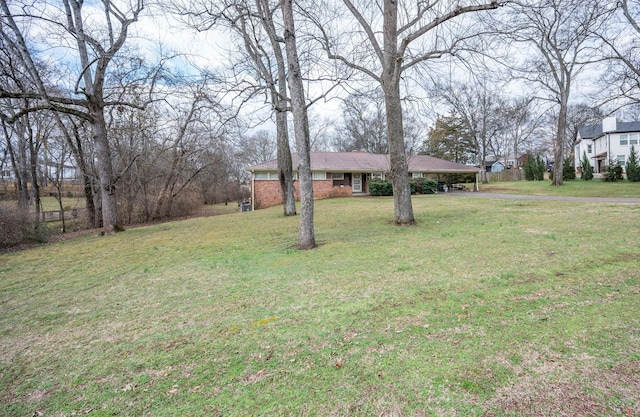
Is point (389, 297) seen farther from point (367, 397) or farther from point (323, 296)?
point (367, 397)

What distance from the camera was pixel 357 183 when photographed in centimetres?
2736

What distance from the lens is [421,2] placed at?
800 centimetres

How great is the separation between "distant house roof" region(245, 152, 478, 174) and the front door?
113 centimetres

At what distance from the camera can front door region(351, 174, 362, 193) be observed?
27.1 m

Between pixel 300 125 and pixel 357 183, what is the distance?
20.4m

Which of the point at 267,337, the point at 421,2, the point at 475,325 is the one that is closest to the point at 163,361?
the point at 267,337

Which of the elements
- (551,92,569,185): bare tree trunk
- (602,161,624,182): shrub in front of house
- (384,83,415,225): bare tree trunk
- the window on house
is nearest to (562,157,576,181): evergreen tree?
(602,161,624,182): shrub in front of house

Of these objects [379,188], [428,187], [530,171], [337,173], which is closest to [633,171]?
[530,171]

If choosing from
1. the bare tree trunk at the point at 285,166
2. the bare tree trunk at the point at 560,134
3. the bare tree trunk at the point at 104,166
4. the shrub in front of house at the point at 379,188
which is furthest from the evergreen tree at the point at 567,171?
the bare tree trunk at the point at 104,166

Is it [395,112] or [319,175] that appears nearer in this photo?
[395,112]

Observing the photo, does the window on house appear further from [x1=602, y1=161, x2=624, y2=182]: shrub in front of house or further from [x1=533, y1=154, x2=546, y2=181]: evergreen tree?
[x1=533, y1=154, x2=546, y2=181]: evergreen tree

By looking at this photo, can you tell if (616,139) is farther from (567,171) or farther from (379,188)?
(379,188)

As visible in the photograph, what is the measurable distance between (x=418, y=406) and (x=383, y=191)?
2392 centimetres

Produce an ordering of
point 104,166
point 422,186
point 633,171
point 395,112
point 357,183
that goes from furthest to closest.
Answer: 1. point 357,183
2. point 422,186
3. point 633,171
4. point 104,166
5. point 395,112
